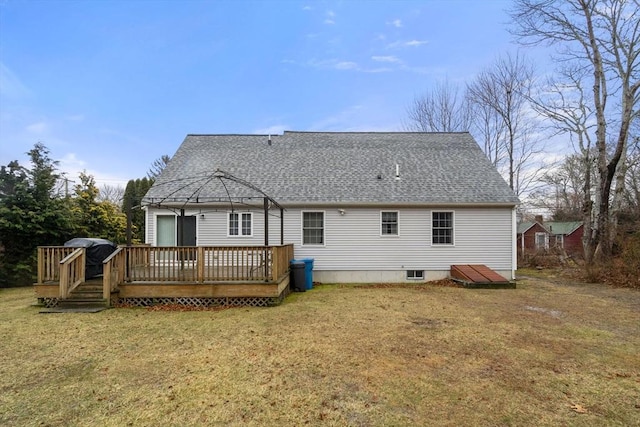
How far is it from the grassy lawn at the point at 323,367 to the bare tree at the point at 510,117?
1763 cm

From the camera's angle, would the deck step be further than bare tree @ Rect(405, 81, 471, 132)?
No

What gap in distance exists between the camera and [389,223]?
12.5 m

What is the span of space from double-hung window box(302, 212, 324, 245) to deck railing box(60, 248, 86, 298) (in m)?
6.70

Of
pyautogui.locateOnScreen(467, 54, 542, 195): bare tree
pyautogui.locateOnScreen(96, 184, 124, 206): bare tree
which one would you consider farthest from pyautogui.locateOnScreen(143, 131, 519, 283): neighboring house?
pyautogui.locateOnScreen(96, 184, 124, 206): bare tree

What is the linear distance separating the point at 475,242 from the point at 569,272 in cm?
585

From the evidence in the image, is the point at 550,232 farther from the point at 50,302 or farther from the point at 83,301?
the point at 50,302

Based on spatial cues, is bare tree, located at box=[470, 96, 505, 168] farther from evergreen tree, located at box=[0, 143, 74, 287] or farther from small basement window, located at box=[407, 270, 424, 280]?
evergreen tree, located at box=[0, 143, 74, 287]

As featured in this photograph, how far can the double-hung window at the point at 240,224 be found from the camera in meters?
12.3

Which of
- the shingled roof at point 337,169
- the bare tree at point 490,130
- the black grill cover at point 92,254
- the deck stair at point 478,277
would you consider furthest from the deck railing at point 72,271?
the bare tree at point 490,130

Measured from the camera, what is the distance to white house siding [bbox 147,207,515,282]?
1230 cm

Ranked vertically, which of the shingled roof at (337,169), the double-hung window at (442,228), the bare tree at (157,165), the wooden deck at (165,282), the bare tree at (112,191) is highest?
the bare tree at (157,165)

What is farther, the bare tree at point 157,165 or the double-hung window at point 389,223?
the bare tree at point 157,165

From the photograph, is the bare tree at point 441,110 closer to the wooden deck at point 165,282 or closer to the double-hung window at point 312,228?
the double-hung window at point 312,228

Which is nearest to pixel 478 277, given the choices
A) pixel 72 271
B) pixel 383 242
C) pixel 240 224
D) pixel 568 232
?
pixel 383 242
